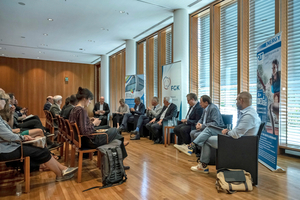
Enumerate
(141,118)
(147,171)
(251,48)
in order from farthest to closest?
(141,118)
(251,48)
(147,171)

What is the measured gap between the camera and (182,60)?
6.24m

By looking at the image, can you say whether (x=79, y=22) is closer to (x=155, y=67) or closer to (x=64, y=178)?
(x=155, y=67)

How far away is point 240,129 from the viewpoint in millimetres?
2920

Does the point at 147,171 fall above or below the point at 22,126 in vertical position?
below

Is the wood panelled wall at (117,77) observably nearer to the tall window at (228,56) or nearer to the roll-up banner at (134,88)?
the roll-up banner at (134,88)

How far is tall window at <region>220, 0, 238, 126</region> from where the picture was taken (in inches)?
205

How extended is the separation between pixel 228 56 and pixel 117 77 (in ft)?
24.4

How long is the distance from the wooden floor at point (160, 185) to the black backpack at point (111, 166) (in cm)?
11

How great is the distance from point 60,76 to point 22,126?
11.1m

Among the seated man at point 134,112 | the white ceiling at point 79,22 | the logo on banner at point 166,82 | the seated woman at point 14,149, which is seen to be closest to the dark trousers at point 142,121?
the seated man at point 134,112

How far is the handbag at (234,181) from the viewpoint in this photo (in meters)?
2.66

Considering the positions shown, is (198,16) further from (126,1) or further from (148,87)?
(148,87)

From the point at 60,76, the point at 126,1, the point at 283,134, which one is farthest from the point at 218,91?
the point at 60,76

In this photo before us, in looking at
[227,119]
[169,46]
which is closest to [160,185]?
[227,119]
